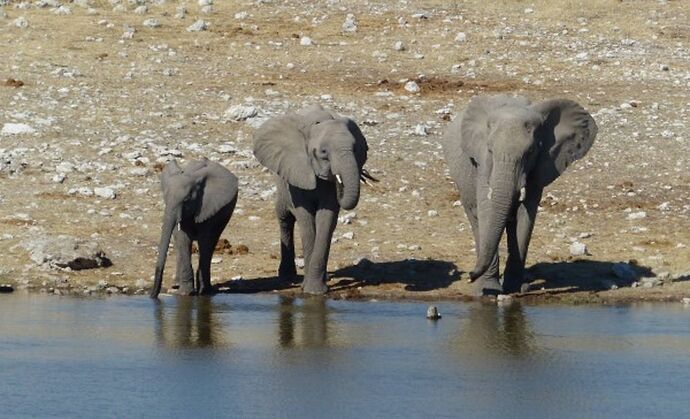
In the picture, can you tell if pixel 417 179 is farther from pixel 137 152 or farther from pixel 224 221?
pixel 224 221

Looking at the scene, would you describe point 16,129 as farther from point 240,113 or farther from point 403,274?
point 403,274

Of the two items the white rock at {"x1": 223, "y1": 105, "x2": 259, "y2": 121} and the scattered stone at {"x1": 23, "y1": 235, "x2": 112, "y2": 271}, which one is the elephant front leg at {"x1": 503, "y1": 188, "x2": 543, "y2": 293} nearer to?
the scattered stone at {"x1": 23, "y1": 235, "x2": 112, "y2": 271}

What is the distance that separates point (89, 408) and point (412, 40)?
24.2 m

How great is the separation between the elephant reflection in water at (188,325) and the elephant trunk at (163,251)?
0.26 m

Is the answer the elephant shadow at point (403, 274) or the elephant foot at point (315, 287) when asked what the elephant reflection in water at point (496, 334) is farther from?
the elephant foot at point (315, 287)

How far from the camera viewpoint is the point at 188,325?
2097 cm

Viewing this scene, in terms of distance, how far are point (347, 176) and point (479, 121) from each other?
1751mm

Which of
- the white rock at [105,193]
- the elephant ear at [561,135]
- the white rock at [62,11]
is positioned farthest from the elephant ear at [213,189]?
the white rock at [62,11]

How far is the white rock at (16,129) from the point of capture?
31359 mm

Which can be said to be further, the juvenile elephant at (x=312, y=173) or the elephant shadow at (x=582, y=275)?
the elephant shadow at (x=582, y=275)

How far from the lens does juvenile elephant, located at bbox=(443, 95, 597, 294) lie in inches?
871

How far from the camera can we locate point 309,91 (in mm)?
35656

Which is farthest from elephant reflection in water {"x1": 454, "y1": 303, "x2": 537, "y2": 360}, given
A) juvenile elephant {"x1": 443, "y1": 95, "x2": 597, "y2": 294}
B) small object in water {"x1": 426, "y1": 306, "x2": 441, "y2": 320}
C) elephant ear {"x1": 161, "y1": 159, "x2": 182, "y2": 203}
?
elephant ear {"x1": 161, "y1": 159, "x2": 182, "y2": 203}

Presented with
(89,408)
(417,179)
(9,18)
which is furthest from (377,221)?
(9,18)
